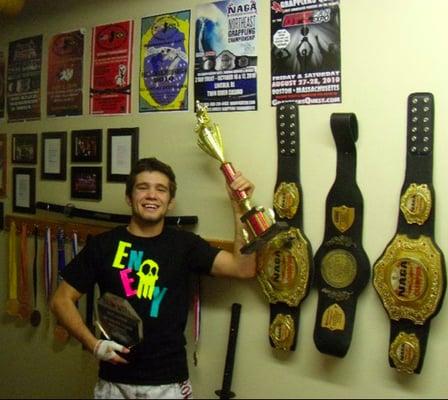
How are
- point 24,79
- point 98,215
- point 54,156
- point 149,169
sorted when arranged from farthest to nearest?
1. point 24,79
2. point 54,156
3. point 98,215
4. point 149,169

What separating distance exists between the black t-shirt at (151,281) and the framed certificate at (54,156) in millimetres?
644

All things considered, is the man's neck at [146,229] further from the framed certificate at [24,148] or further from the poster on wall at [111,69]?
the framed certificate at [24,148]

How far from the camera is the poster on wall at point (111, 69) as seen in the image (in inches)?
71.2

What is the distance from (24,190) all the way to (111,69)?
0.76 meters

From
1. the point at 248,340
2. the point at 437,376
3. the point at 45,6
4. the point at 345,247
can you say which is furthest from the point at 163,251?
the point at 45,6

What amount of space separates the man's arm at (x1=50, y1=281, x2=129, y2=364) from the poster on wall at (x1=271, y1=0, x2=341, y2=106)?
3.03 feet

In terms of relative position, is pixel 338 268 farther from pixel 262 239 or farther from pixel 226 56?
pixel 226 56

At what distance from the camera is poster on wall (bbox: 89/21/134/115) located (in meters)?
1.81

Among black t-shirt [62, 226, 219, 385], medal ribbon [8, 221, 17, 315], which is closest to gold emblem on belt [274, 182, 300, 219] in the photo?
black t-shirt [62, 226, 219, 385]

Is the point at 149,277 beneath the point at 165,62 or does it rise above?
beneath

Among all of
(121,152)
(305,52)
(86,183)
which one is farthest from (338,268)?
(86,183)

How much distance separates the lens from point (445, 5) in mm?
1246

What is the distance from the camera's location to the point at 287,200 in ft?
4.77

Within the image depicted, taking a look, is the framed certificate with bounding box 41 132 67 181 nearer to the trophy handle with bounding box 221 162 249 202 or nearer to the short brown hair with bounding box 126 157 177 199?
the short brown hair with bounding box 126 157 177 199
